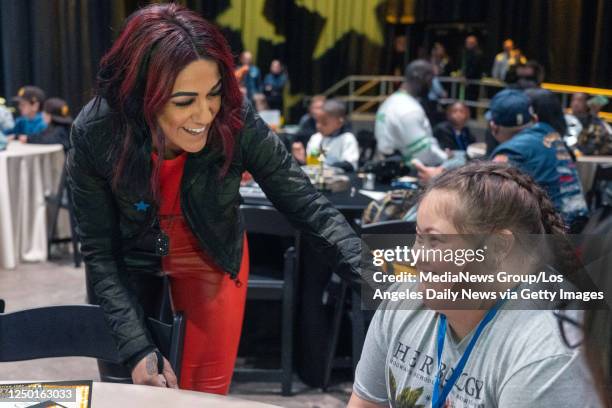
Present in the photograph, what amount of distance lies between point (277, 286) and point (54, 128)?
3.09m

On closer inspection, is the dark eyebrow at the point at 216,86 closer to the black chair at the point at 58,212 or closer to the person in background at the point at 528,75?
the black chair at the point at 58,212

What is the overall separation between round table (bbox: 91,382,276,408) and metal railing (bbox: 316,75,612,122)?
31.3 feet

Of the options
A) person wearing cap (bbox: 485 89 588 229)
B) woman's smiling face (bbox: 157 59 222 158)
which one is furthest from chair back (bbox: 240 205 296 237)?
woman's smiling face (bbox: 157 59 222 158)

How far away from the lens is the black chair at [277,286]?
2994 millimetres

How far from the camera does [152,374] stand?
1500 mm

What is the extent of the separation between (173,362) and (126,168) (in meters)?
0.42

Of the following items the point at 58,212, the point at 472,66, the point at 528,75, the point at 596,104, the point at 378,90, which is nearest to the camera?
the point at 58,212

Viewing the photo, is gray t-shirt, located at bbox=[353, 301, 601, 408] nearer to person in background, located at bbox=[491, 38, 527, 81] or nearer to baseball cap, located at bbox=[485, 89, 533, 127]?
baseball cap, located at bbox=[485, 89, 533, 127]

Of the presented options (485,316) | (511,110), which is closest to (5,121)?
(511,110)

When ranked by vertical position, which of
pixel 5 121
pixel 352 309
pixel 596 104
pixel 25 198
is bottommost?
pixel 25 198

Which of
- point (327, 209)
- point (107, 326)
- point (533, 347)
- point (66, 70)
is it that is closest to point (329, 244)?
point (327, 209)

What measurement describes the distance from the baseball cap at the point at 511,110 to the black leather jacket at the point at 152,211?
6.25ft

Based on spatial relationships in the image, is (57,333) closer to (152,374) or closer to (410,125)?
(152,374)

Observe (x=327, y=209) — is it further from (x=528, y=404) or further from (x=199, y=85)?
(x=528, y=404)
